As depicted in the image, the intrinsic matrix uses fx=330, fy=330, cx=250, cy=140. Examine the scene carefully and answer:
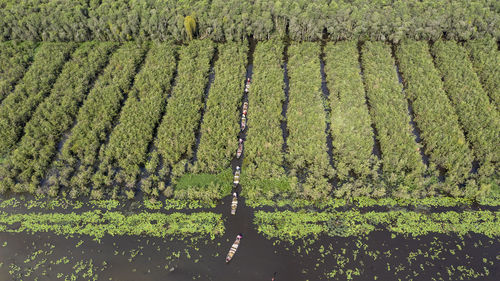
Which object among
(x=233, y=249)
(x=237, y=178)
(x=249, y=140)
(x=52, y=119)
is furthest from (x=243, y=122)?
(x=52, y=119)

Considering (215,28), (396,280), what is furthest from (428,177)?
(215,28)

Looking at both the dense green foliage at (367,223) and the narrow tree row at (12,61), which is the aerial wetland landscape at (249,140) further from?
the narrow tree row at (12,61)

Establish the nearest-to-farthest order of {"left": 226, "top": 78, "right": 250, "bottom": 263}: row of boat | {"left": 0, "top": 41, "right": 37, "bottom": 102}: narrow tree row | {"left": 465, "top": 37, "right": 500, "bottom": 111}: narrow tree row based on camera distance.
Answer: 1. {"left": 226, "top": 78, "right": 250, "bottom": 263}: row of boat
2. {"left": 465, "top": 37, "right": 500, "bottom": 111}: narrow tree row
3. {"left": 0, "top": 41, "right": 37, "bottom": 102}: narrow tree row

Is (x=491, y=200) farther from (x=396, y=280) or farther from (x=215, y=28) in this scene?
(x=215, y=28)

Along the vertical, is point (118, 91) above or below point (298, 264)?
above

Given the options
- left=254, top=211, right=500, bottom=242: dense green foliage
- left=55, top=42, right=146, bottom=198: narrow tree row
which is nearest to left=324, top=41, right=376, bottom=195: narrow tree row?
left=254, top=211, right=500, bottom=242: dense green foliage

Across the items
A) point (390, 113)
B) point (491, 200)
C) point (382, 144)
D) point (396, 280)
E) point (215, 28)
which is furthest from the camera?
point (215, 28)

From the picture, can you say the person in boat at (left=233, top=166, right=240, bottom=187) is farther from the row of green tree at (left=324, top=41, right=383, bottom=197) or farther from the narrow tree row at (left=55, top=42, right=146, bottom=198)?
the narrow tree row at (left=55, top=42, right=146, bottom=198)
